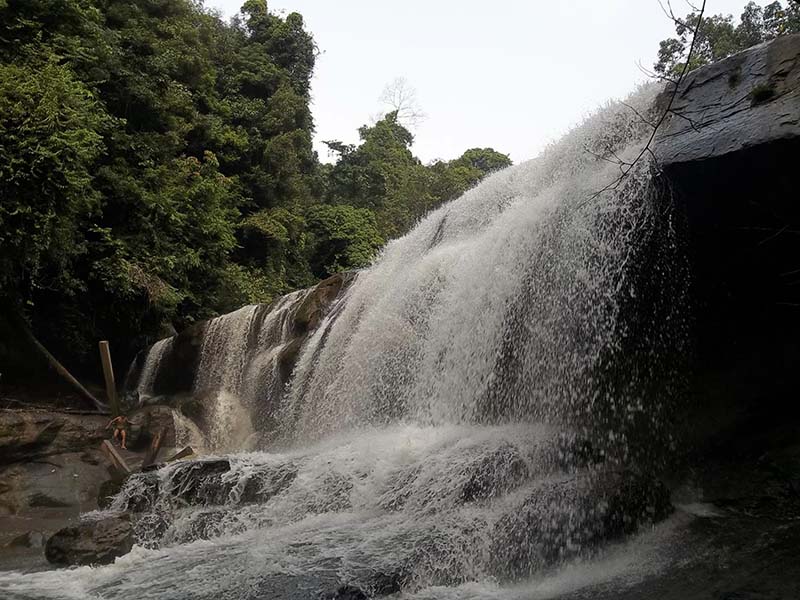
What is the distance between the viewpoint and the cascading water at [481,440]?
199 inches

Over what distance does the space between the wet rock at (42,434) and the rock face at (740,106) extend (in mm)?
10251

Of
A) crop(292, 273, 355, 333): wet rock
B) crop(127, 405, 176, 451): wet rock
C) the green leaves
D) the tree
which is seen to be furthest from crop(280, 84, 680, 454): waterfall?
the tree

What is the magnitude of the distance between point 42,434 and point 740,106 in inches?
438

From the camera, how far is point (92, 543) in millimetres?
6207

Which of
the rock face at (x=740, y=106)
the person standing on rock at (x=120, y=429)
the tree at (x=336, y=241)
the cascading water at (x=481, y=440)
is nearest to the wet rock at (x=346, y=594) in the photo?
the cascading water at (x=481, y=440)

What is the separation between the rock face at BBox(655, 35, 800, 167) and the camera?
17.1ft

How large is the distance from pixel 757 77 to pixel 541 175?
410 centimetres

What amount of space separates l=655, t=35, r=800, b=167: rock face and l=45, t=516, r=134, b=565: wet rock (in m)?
6.57

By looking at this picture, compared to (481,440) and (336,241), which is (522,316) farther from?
(336,241)

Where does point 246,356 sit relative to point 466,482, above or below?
above

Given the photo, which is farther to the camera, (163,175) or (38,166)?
(163,175)

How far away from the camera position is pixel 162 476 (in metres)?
7.83

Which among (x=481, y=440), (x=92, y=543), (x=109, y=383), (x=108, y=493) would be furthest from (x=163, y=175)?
(x=481, y=440)

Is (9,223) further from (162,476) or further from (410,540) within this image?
(410,540)
